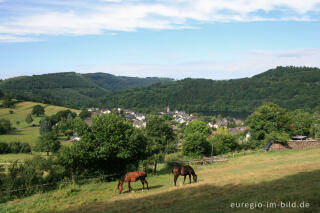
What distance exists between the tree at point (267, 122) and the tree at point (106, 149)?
3127 centimetres

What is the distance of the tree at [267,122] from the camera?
4918 centimetres

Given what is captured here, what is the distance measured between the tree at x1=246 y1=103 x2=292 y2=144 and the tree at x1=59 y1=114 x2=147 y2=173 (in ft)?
103

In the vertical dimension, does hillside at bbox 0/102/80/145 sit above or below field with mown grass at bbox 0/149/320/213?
below

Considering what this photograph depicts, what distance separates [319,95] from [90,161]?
655ft

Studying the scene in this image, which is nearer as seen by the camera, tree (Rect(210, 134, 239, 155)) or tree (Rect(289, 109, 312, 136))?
tree (Rect(210, 134, 239, 155))

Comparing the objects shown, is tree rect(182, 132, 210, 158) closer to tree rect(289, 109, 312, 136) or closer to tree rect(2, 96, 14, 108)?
tree rect(289, 109, 312, 136)

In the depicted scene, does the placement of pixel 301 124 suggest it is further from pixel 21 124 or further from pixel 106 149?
pixel 21 124

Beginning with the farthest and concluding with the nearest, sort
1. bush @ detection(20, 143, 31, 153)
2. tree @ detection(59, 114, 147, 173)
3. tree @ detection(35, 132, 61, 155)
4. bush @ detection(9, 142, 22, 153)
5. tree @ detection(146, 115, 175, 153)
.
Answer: bush @ detection(20, 143, 31, 153)
tree @ detection(35, 132, 61, 155)
bush @ detection(9, 142, 22, 153)
tree @ detection(146, 115, 175, 153)
tree @ detection(59, 114, 147, 173)

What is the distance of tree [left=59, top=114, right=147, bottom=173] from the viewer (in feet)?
76.0

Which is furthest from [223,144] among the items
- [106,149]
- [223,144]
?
[106,149]

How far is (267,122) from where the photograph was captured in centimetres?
4956

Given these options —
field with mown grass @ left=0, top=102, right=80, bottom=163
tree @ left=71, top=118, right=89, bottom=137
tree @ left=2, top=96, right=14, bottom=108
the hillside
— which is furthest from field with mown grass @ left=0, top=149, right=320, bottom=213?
tree @ left=2, top=96, right=14, bottom=108

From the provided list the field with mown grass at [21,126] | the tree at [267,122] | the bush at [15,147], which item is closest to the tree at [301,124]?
the tree at [267,122]

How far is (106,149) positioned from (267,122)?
36142mm
